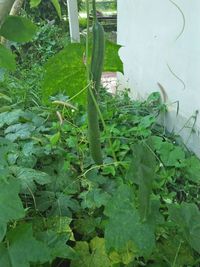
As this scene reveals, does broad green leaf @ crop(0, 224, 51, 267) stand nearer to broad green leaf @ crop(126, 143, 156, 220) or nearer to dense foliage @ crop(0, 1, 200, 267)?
dense foliage @ crop(0, 1, 200, 267)

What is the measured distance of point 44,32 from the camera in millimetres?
Answer: 4586

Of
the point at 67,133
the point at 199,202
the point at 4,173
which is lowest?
the point at 199,202

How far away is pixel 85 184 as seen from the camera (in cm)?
129

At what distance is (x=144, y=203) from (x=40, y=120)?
3.44ft

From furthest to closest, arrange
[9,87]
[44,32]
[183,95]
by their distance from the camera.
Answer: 1. [44,32]
2. [9,87]
3. [183,95]

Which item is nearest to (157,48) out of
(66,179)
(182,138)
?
(182,138)

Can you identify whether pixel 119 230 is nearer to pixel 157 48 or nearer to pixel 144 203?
pixel 144 203

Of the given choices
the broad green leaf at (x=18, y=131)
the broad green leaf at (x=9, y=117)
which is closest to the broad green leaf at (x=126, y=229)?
the broad green leaf at (x=18, y=131)

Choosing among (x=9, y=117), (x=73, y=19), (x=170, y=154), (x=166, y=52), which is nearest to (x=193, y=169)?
(x=170, y=154)

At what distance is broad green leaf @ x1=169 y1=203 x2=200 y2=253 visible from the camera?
84 cm

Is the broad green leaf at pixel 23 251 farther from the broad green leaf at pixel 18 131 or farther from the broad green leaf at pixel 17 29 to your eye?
the broad green leaf at pixel 18 131

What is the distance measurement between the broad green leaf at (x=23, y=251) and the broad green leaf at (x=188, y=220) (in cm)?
27

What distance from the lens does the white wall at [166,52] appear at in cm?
169

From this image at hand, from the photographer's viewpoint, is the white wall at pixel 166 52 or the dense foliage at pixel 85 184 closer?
the dense foliage at pixel 85 184
